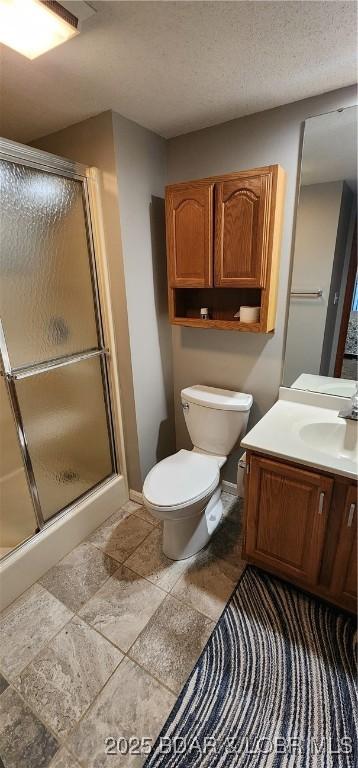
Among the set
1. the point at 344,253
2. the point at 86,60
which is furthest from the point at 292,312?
the point at 86,60

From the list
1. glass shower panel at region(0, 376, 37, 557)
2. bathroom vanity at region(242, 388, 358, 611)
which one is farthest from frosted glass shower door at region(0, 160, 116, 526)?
bathroom vanity at region(242, 388, 358, 611)

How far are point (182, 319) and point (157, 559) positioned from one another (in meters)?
1.32

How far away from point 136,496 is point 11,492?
77 centimetres

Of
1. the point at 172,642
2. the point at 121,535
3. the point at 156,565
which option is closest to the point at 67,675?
the point at 172,642

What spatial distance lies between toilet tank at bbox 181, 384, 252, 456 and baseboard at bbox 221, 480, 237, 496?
411mm

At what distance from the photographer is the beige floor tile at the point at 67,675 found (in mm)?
1131

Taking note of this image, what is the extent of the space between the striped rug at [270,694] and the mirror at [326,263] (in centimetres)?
106

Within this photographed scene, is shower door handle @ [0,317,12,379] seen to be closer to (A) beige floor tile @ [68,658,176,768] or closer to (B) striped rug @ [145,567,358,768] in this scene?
(A) beige floor tile @ [68,658,176,768]

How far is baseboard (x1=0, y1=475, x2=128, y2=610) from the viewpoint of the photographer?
149cm

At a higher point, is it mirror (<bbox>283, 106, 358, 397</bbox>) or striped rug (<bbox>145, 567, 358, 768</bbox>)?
mirror (<bbox>283, 106, 358, 397</bbox>)

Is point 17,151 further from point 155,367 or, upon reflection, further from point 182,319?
point 155,367

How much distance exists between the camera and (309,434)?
4.96 ft

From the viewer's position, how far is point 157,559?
5.63ft

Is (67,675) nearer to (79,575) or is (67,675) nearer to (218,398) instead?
(79,575)
